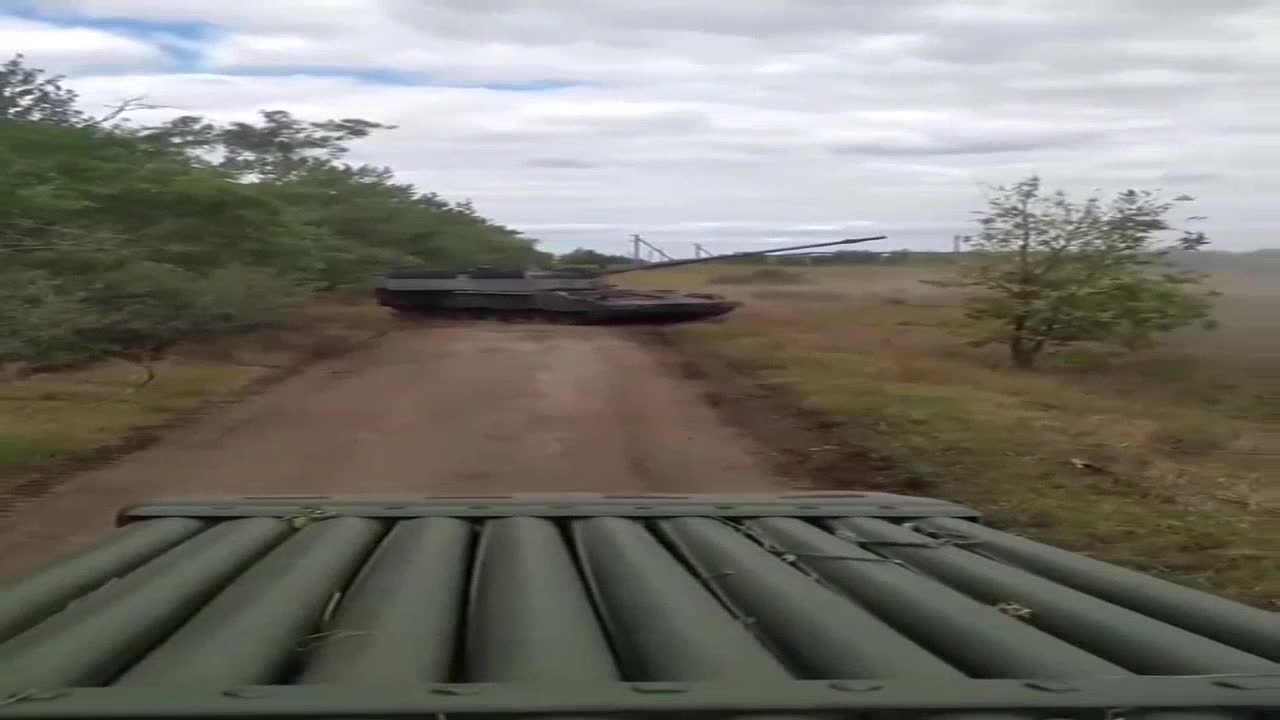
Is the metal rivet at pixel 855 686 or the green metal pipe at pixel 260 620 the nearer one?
the metal rivet at pixel 855 686

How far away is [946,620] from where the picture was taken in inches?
116

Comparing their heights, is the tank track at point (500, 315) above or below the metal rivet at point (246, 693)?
below

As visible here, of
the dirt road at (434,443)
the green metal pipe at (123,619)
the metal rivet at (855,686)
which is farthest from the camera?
the dirt road at (434,443)

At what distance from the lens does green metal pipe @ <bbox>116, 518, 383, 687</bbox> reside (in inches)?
99.3

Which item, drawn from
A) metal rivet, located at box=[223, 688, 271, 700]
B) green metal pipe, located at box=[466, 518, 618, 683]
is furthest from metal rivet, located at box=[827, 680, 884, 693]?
metal rivet, located at box=[223, 688, 271, 700]

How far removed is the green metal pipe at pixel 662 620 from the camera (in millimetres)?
2578

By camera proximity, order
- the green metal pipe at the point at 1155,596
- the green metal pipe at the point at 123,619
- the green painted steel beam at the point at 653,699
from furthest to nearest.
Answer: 1. the green metal pipe at the point at 1155,596
2. the green metal pipe at the point at 123,619
3. the green painted steel beam at the point at 653,699

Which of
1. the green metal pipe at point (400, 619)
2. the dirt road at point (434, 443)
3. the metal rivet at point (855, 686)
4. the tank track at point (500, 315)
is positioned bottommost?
the dirt road at point (434, 443)

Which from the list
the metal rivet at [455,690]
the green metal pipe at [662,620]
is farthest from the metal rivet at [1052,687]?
the metal rivet at [455,690]

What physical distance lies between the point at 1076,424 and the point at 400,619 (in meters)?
11.8

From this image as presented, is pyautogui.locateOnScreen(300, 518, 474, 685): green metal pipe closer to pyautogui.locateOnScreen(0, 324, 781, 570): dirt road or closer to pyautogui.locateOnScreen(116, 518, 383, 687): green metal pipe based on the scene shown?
pyautogui.locateOnScreen(116, 518, 383, 687): green metal pipe

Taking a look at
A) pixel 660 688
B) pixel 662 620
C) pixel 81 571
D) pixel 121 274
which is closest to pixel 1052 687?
pixel 660 688

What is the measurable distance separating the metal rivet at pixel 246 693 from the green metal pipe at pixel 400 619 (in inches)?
5.9

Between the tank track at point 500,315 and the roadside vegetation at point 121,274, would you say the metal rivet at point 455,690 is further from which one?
the tank track at point 500,315
